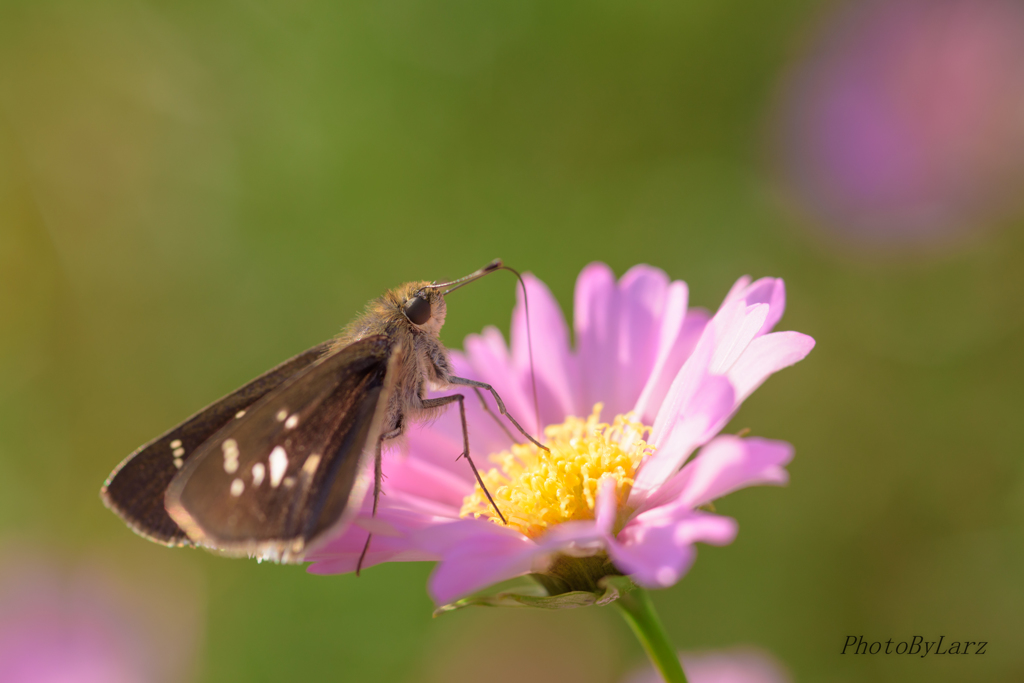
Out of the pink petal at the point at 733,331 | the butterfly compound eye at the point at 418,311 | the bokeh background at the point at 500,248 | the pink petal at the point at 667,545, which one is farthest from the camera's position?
the bokeh background at the point at 500,248

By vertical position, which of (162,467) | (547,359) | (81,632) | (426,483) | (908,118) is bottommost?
(81,632)

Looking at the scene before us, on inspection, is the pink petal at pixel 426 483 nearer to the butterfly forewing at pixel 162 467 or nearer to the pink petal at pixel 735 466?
the butterfly forewing at pixel 162 467

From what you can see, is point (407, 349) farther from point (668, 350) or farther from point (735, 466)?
point (735, 466)

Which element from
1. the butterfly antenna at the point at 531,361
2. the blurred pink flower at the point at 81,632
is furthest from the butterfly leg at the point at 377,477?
the blurred pink flower at the point at 81,632

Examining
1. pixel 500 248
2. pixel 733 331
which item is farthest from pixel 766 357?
pixel 500 248

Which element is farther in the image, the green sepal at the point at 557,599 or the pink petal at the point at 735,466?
the green sepal at the point at 557,599

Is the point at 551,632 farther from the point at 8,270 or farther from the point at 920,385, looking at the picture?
the point at 8,270
